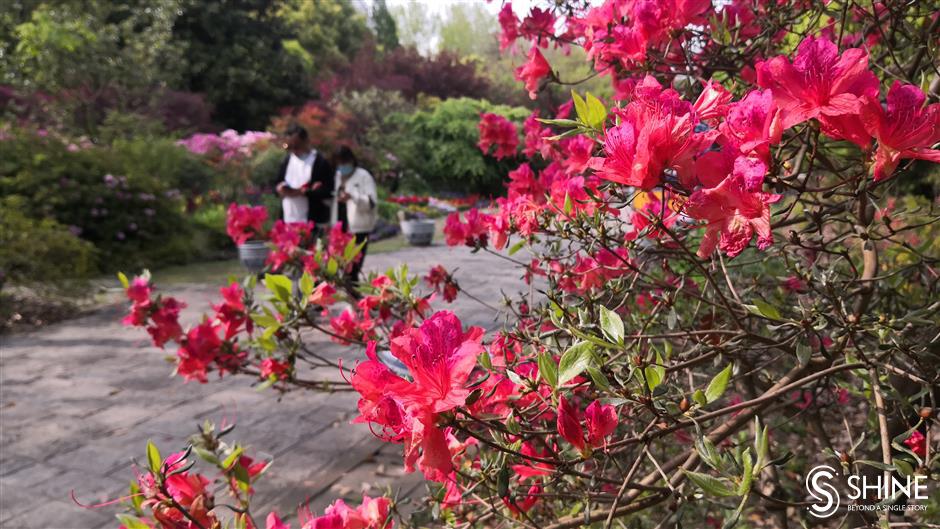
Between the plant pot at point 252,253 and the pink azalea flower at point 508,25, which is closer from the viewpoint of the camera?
the pink azalea flower at point 508,25

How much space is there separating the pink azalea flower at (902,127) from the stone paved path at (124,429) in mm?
1440

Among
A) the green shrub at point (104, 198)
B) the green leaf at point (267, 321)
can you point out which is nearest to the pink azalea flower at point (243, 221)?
the green leaf at point (267, 321)

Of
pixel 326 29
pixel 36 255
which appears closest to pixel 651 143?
pixel 36 255

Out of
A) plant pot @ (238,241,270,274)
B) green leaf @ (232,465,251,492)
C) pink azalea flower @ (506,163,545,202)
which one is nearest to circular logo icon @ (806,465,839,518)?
pink azalea flower @ (506,163,545,202)

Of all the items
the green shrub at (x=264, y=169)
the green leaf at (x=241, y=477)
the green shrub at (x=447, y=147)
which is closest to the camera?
the green leaf at (x=241, y=477)

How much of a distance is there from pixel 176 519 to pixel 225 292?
0.91 meters

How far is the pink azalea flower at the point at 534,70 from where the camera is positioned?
4.95 ft

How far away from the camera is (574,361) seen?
692 mm

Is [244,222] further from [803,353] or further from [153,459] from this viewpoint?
[803,353]

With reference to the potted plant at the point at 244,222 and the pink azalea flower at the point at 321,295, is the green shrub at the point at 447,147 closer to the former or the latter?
the potted plant at the point at 244,222

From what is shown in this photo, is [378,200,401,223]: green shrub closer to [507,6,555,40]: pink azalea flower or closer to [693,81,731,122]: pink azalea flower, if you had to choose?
[507,6,555,40]: pink azalea flower

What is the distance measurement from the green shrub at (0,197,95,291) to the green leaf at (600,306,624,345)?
18.5 feet

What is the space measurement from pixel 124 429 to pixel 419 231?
5.75 m

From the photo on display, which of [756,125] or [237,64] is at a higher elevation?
[237,64]
